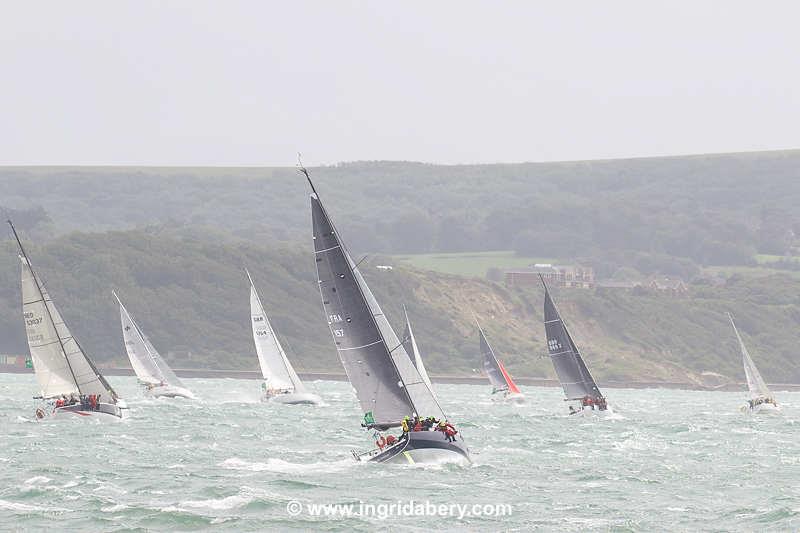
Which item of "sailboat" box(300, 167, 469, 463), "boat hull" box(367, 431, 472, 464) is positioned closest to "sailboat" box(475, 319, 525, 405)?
"sailboat" box(300, 167, 469, 463)

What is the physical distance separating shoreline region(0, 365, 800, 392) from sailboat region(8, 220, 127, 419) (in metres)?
89.2

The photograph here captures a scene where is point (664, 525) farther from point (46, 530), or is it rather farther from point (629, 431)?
point (629, 431)

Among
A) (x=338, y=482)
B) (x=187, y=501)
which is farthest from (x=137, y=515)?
(x=338, y=482)

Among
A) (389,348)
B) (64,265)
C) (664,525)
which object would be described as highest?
(64,265)

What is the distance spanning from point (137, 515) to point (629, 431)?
34472 mm

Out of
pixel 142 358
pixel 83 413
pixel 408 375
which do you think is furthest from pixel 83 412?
pixel 142 358

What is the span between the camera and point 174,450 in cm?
4584

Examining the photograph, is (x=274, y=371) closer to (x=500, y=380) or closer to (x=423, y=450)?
(x=500, y=380)

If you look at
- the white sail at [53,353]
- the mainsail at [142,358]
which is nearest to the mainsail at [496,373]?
the mainsail at [142,358]

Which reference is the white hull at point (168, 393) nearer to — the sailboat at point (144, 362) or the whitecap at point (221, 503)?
the sailboat at point (144, 362)

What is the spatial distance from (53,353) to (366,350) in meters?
22.5

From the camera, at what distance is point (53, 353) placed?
59281mm

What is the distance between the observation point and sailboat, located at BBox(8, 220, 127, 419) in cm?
5909

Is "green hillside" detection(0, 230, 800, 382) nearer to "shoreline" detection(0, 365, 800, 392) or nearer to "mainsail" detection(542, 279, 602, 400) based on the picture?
"shoreline" detection(0, 365, 800, 392)
